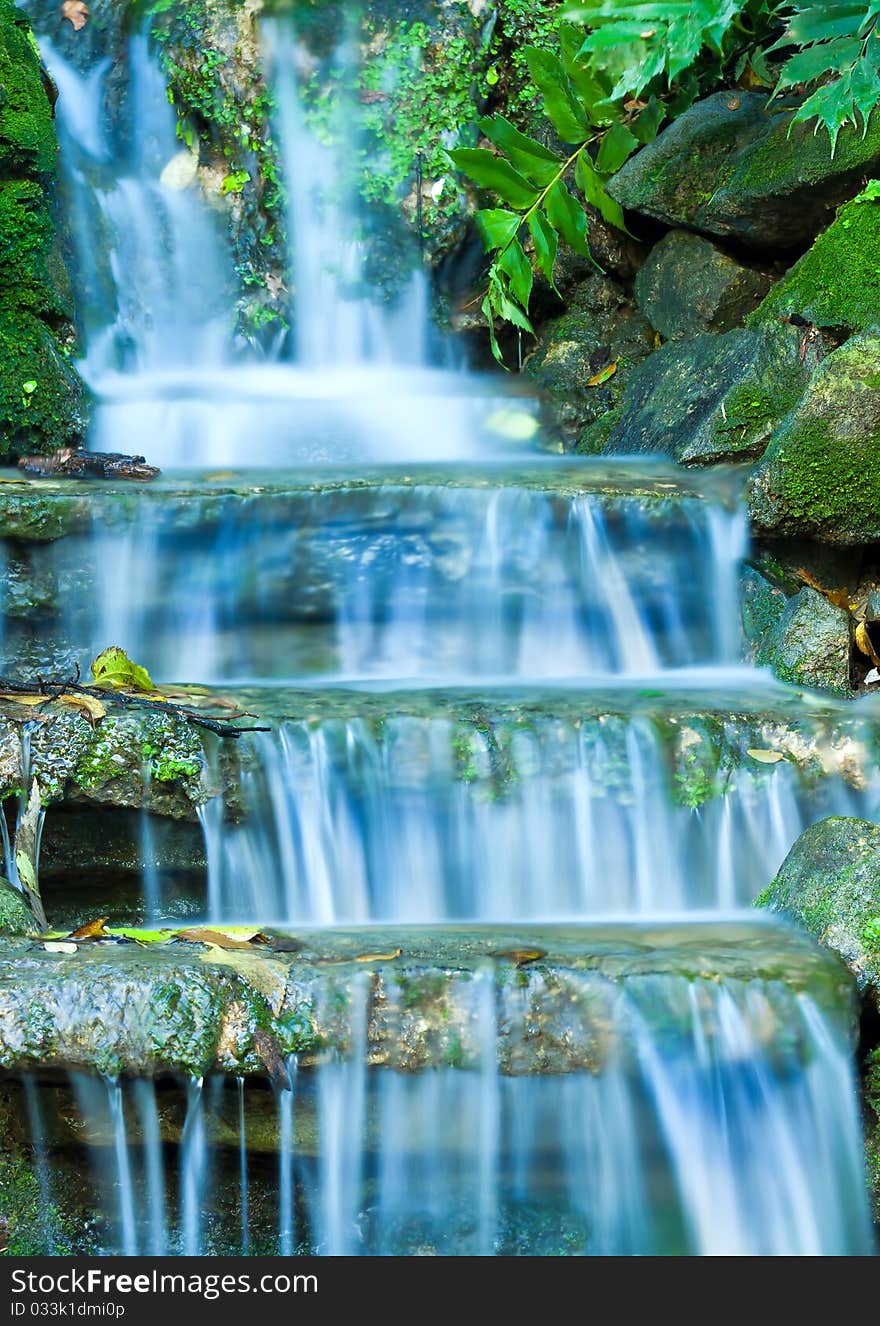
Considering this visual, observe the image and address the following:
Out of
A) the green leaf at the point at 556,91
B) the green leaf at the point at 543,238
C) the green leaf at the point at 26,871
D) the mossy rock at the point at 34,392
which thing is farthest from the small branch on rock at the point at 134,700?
the green leaf at the point at 556,91

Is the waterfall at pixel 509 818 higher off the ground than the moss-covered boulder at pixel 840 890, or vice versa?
the waterfall at pixel 509 818

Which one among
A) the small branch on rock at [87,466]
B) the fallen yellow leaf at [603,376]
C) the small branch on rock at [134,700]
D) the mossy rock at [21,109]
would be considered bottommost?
the small branch on rock at [134,700]

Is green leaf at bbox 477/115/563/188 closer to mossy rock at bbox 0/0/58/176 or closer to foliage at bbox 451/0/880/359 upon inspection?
foliage at bbox 451/0/880/359

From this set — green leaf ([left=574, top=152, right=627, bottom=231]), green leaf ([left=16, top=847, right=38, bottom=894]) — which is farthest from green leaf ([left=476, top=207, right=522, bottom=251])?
green leaf ([left=16, top=847, right=38, bottom=894])

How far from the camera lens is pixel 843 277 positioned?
21.2 ft

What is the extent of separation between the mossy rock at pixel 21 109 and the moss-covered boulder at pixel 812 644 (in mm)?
4872

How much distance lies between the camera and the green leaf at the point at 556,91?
22.9 ft

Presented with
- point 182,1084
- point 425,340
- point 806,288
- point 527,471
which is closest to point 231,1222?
point 182,1084

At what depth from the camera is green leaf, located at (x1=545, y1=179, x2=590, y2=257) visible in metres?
7.25

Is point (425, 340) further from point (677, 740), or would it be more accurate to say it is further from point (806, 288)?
point (677, 740)

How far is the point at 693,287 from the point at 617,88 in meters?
2.14

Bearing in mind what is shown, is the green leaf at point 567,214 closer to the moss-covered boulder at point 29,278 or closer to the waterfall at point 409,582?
the waterfall at point 409,582

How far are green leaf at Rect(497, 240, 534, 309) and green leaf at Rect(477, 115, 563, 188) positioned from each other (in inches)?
13.5

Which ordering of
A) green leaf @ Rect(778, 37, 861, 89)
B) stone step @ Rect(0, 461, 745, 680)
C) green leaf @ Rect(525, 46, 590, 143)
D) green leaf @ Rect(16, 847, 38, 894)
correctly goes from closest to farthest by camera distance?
green leaf @ Rect(16, 847, 38, 894)
green leaf @ Rect(778, 37, 861, 89)
stone step @ Rect(0, 461, 745, 680)
green leaf @ Rect(525, 46, 590, 143)
